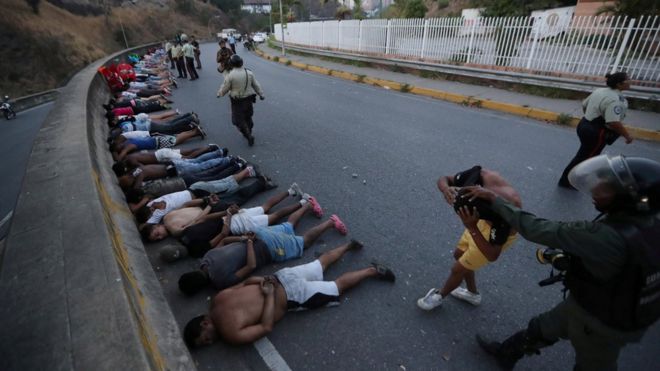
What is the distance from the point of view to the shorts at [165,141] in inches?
247

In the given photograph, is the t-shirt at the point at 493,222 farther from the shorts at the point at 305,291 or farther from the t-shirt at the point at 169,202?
the t-shirt at the point at 169,202

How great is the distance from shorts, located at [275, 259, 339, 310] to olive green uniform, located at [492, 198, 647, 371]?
1.53 meters

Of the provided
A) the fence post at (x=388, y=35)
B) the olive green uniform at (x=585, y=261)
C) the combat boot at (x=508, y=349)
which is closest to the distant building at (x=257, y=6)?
the fence post at (x=388, y=35)

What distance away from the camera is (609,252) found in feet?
4.67

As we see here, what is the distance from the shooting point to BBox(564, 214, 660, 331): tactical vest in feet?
4.52

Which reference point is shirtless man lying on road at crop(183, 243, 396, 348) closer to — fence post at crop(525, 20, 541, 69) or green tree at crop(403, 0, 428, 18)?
fence post at crop(525, 20, 541, 69)

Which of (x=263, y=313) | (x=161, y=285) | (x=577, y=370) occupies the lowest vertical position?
(x=161, y=285)

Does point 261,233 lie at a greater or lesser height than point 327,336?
greater

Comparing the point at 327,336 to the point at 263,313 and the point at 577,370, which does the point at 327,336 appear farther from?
the point at 577,370

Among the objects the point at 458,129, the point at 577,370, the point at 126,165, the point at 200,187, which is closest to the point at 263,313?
the point at 577,370

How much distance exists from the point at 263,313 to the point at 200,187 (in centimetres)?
247

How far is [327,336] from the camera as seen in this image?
2.58 metres

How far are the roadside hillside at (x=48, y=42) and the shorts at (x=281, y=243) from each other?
80.6 feet

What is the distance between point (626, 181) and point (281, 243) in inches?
106
